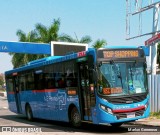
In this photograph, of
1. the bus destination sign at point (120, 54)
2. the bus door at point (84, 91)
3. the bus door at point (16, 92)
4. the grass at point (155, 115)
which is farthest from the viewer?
the bus door at point (16, 92)

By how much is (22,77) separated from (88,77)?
26.9ft

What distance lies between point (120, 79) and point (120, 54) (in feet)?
3.02

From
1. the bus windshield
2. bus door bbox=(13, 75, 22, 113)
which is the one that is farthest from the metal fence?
bus door bbox=(13, 75, 22, 113)

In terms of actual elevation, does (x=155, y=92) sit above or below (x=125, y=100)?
below

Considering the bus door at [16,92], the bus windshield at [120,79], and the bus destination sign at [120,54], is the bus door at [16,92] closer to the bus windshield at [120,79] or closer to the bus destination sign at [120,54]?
the bus destination sign at [120,54]

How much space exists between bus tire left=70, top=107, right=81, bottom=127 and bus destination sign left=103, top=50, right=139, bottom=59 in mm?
2693

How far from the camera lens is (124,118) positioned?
508 inches

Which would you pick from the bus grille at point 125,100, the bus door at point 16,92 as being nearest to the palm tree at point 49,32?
the bus door at point 16,92

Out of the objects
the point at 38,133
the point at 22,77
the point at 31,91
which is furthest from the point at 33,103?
the point at 38,133

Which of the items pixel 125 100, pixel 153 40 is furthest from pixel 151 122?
pixel 153 40

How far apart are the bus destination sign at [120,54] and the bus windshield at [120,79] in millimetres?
255

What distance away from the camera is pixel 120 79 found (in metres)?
13.0

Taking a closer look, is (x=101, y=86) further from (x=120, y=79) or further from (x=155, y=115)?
(x=155, y=115)

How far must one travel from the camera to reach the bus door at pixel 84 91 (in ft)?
44.7
